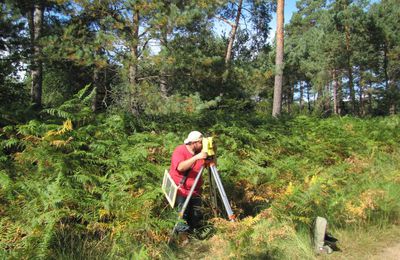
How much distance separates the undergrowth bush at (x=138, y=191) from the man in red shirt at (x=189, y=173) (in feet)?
1.00

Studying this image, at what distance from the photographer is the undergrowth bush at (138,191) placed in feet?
13.8

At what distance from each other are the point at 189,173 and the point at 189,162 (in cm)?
42

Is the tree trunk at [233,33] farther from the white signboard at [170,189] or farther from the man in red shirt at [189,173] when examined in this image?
the white signboard at [170,189]

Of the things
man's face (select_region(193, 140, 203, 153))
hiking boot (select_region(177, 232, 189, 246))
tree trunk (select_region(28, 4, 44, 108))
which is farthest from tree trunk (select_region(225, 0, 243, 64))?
hiking boot (select_region(177, 232, 189, 246))

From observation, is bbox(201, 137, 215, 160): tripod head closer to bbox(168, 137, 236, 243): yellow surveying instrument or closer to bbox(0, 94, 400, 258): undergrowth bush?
bbox(168, 137, 236, 243): yellow surveying instrument

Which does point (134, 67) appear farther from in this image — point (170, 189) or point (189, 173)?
point (170, 189)

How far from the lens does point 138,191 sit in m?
5.31

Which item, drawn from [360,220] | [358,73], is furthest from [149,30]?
[358,73]

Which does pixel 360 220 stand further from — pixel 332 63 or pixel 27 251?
pixel 332 63

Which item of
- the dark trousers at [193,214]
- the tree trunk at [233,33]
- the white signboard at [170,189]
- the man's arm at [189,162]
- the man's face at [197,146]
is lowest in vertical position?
the dark trousers at [193,214]

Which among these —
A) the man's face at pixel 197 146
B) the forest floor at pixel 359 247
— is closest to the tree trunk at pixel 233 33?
the man's face at pixel 197 146

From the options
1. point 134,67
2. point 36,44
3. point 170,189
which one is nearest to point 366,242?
point 170,189

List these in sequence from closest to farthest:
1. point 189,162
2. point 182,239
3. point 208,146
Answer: point 208,146
point 189,162
point 182,239

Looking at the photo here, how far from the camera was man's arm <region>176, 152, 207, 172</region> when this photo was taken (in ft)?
14.8
